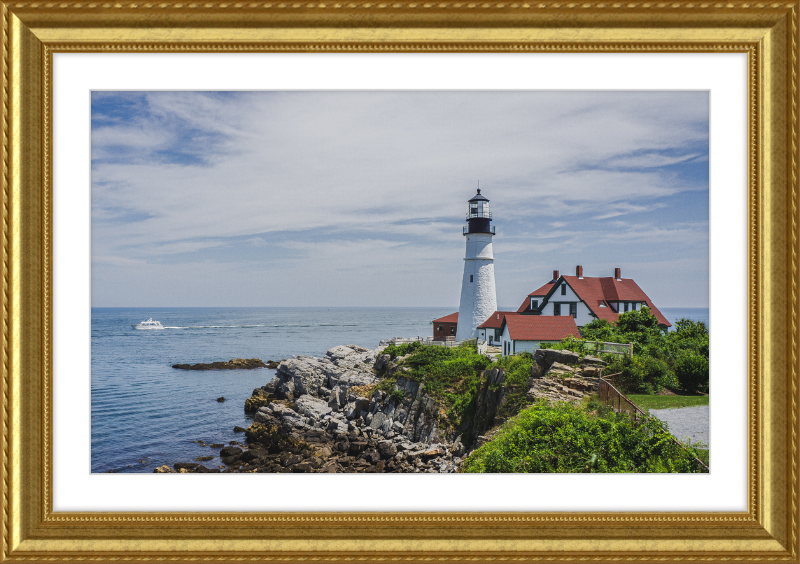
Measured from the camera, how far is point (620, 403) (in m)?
5.40

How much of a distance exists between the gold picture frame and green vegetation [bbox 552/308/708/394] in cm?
149

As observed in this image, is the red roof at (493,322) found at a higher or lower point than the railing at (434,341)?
higher

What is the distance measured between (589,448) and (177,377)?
38.4ft

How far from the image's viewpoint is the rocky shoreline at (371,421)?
24.1 ft

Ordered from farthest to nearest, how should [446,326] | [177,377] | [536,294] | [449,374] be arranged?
[446,326] < [536,294] < [177,377] < [449,374]

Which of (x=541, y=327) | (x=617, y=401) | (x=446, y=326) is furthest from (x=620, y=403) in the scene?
(x=446, y=326)

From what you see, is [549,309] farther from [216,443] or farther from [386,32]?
[386,32]

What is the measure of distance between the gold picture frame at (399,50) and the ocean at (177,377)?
0.58m

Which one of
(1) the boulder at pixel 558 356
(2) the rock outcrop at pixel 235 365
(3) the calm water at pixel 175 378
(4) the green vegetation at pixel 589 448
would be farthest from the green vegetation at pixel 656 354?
(2) the rock outcrop at pixel 235 365

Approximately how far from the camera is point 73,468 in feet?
9.88

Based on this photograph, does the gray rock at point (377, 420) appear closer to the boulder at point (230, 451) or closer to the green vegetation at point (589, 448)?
the boulder at point (230, 451)

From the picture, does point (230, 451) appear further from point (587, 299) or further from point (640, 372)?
point (587, 299)
